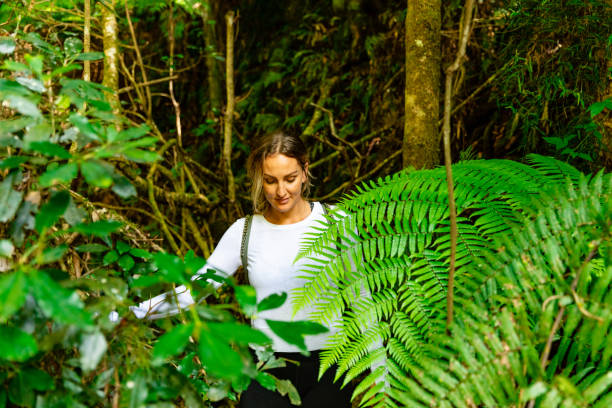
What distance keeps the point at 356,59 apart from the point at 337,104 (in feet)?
1.37

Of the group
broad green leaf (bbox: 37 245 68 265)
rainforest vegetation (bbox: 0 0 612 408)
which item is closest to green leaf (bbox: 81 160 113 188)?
rainforest vegetation (bbox: 0 0 612 408)

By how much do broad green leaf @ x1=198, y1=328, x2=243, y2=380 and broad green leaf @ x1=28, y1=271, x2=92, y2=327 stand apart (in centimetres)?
16

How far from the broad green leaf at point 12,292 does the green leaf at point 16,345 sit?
0.08 metres

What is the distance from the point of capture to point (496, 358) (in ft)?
2.94

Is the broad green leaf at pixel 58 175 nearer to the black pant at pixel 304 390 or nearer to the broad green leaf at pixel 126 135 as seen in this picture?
the broad green leaf at pixel 126 135

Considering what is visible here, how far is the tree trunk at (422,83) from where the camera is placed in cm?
213

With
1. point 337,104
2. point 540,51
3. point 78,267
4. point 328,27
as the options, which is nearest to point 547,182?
point 540,51

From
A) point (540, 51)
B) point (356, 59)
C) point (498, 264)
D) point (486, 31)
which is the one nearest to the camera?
point (498, 264)

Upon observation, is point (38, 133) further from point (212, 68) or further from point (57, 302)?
point (212, 68)

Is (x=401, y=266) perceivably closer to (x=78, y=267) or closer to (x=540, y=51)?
(x=78, y=267)

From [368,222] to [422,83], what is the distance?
0.97m

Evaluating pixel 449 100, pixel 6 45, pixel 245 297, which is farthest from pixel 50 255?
pixel 449 100

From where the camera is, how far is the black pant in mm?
1634

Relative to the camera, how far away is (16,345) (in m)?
0.68
